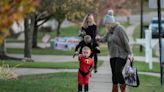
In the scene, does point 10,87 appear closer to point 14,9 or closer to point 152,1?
point 152,1

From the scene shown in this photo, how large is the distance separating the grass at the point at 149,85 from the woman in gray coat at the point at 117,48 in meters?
2.56

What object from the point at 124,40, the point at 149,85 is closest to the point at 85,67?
the point at 124,40

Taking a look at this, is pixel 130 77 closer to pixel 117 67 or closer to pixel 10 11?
pixel 117 67

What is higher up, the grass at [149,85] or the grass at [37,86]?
the grass at [37,86]

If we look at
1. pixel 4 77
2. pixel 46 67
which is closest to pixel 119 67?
pixel 4 77

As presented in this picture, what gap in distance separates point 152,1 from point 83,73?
4109 millimetres

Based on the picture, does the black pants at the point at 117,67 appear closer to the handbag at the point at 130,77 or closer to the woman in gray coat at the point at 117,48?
the woman in gray coat at the point at 117,48

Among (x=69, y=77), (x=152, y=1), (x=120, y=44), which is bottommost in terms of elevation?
(x=69, y=77)

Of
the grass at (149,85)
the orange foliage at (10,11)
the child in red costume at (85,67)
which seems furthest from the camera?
the grass at (149,85)

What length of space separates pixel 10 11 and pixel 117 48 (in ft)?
20.2

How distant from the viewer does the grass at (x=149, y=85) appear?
45.2 ft

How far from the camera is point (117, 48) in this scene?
1123 cm

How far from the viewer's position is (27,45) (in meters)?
25.4

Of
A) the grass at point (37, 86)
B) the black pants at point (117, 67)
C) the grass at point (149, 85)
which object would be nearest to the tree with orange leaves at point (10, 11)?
the black pants at point (117, 67)
